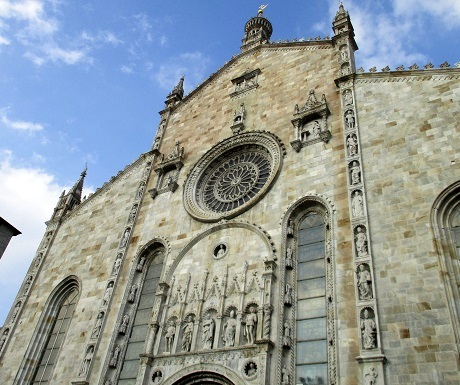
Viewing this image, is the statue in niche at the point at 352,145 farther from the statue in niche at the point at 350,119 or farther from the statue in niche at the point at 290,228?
the statue in niche at the point at 290,228

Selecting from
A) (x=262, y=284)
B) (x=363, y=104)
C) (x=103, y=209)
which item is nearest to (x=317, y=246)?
(x=262, y=284)

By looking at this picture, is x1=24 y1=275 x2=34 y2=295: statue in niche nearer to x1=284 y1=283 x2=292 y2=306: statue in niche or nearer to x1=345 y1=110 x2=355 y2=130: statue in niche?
x1=284 y1=283 x2=292 y2=306: statue in niche

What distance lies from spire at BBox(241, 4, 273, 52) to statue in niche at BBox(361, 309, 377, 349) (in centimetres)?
1681

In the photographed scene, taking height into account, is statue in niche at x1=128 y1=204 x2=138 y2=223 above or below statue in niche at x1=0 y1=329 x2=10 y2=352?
above

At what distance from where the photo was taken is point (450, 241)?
1161cm

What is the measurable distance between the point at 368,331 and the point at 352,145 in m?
6.34

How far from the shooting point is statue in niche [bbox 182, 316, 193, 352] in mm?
13710

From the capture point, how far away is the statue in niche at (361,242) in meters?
12.3

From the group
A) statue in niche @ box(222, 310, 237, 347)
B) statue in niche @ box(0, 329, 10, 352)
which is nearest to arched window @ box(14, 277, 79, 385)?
statue in niche @ box(0, 329, 10, 352)

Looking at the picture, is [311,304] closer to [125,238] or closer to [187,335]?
[187,335]

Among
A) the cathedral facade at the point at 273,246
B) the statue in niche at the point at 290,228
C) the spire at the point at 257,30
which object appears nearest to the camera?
the cathedral facade at the point at 273,246

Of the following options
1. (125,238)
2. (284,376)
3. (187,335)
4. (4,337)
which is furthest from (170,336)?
(4,337)

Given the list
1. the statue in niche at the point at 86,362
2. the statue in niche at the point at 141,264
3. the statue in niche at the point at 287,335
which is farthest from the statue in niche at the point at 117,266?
the statue in niche at the point at 287,335

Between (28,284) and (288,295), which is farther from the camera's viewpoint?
(28,284)
